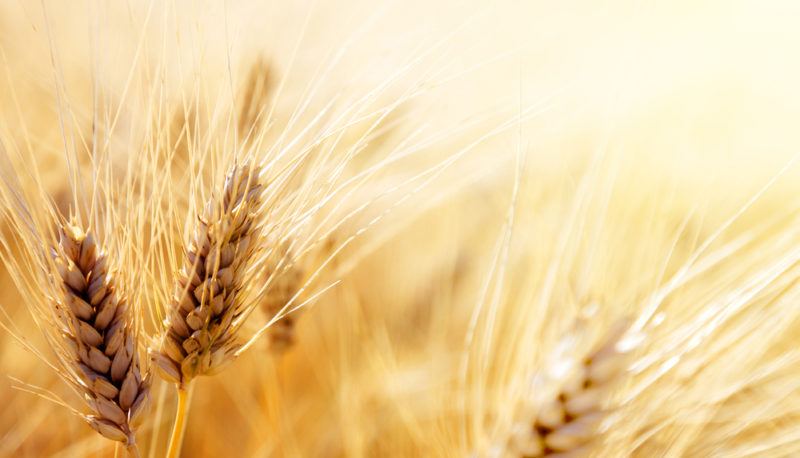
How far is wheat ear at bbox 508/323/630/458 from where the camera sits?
0.65 metres

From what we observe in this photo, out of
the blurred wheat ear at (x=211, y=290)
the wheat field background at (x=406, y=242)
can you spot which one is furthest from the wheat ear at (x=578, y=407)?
the blurred wheat ear at (x=211, y=290)

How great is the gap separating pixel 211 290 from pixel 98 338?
103 millimetres

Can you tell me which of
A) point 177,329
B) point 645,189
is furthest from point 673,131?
point 177,329

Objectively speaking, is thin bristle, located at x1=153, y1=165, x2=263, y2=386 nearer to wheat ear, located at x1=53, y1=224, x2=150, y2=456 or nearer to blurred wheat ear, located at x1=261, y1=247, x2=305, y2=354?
wheat ear, located at x1=53, y1=224, x2=150, y2=456

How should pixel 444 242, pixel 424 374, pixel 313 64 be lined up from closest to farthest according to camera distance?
pixel 313 64 → pixel 424 374 → pixel 444 242

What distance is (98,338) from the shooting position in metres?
0.60

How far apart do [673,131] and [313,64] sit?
0.53 m

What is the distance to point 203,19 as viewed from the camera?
2.35ft

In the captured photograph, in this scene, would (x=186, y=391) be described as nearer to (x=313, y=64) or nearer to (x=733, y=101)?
(x=313, y=64)

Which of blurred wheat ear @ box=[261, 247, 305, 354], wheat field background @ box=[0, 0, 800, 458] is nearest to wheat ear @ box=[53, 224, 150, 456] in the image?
wheat field background @ box=[0, 0, 800, 458]

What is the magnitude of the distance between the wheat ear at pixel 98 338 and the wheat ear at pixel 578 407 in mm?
368

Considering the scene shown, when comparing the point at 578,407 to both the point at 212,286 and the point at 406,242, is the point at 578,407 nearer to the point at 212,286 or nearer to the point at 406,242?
the point at 212,286

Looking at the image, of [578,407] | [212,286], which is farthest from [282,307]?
[578,407]

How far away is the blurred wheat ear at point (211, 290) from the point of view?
61 centimetres
